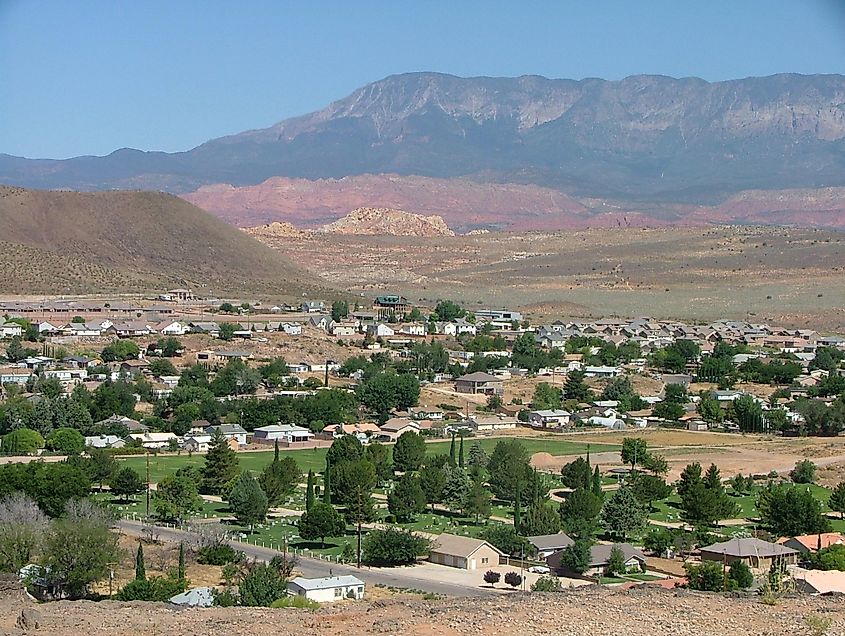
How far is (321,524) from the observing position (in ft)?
95.9

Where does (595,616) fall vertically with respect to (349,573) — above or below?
above

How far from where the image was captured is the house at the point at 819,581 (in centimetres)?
2330

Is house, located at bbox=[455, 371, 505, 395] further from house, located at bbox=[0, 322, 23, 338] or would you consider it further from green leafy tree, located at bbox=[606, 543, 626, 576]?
green leafy tree, located at bbox=[606, 543, 626, 576]

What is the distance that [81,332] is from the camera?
222 feet

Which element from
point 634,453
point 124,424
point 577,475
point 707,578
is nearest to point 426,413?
point 124,424

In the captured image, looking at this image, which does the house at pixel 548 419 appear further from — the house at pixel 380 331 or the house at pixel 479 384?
the house at pixel 380 331

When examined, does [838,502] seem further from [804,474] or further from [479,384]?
[479,384]

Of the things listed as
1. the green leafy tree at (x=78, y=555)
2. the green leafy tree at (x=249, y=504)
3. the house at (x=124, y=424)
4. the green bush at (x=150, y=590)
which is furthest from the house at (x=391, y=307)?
the green bush at (x=150, y=590)

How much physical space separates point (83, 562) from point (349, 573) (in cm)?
491

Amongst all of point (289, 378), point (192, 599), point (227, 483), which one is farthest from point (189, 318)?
point (192, 599)

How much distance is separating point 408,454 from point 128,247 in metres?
73.3

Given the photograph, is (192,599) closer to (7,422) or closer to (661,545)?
(661,545)

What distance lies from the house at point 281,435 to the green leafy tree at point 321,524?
15714 millimetres

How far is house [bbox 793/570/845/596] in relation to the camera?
23.3 meters
